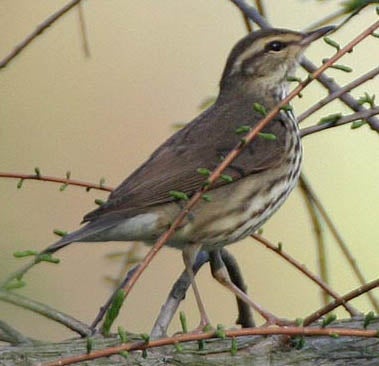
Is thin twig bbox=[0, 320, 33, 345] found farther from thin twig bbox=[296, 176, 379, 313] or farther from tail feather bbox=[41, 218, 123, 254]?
thin twig bbox=[296, 176, 379, 313]

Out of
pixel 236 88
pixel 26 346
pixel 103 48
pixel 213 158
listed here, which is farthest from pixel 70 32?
pixel 26 346

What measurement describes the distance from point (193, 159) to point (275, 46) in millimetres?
655

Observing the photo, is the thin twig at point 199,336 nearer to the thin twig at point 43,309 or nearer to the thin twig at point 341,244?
the thin twig at point 43,309

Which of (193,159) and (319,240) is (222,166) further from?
(193,159)

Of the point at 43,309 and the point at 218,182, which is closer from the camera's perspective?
the point at 43,309

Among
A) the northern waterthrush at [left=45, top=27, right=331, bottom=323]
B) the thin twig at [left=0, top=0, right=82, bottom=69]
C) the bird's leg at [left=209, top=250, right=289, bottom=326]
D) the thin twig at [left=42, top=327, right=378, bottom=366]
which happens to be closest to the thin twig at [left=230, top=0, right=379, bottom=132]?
the northern waterthrush at [left=45, top=27, right=331, bottom=323]

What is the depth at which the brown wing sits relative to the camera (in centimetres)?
412

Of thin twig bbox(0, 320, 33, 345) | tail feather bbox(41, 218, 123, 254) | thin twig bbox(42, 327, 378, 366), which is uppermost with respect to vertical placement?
tail feather bbox(41, 218, 123, 254)

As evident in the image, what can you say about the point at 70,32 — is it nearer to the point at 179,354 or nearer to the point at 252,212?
the point at 252,212

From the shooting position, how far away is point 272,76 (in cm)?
494

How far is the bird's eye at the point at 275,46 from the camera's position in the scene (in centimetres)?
470

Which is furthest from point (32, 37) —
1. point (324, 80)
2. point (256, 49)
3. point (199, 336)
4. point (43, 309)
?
point (199, 336)

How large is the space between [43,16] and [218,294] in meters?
1.71

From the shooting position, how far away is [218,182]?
426 centimetres
